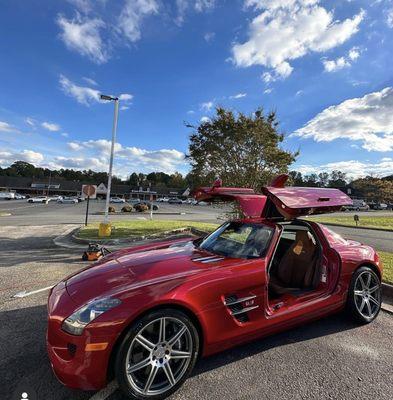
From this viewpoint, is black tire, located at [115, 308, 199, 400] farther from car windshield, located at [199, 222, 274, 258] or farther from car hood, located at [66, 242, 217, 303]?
car windshield, located at [199, 222, 274, 258]

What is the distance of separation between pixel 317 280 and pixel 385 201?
310 ft

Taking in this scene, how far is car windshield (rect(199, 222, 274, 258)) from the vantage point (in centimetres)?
353

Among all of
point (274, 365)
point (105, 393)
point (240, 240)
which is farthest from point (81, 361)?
point (240, 240)

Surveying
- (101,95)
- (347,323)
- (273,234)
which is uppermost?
(101,95)

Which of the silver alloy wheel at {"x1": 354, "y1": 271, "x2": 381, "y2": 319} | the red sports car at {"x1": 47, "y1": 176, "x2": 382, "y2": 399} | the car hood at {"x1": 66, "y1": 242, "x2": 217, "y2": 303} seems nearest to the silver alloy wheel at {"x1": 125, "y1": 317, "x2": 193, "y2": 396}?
the red sports car at {"x1": 47, "y1": 176, "x2": 382, "y2": 399}

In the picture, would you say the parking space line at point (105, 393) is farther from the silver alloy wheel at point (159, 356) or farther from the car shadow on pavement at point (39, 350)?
the silver alloy wheel at point (159, 356)

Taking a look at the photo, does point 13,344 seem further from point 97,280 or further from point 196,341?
point 196,341

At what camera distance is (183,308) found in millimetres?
2670

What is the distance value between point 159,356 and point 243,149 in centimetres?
989

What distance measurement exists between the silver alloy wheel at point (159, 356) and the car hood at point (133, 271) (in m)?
0.39

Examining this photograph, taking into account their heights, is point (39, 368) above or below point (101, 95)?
below

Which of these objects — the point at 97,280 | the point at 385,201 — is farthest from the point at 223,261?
the point at 385,201

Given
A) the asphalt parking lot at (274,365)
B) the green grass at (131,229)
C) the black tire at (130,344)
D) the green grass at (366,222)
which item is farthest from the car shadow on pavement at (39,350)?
the green grass at (366,222)

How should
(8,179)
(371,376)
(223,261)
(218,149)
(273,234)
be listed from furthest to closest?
(8,179) < (218,149) < (273,234) < (223,261) < (371,376)
